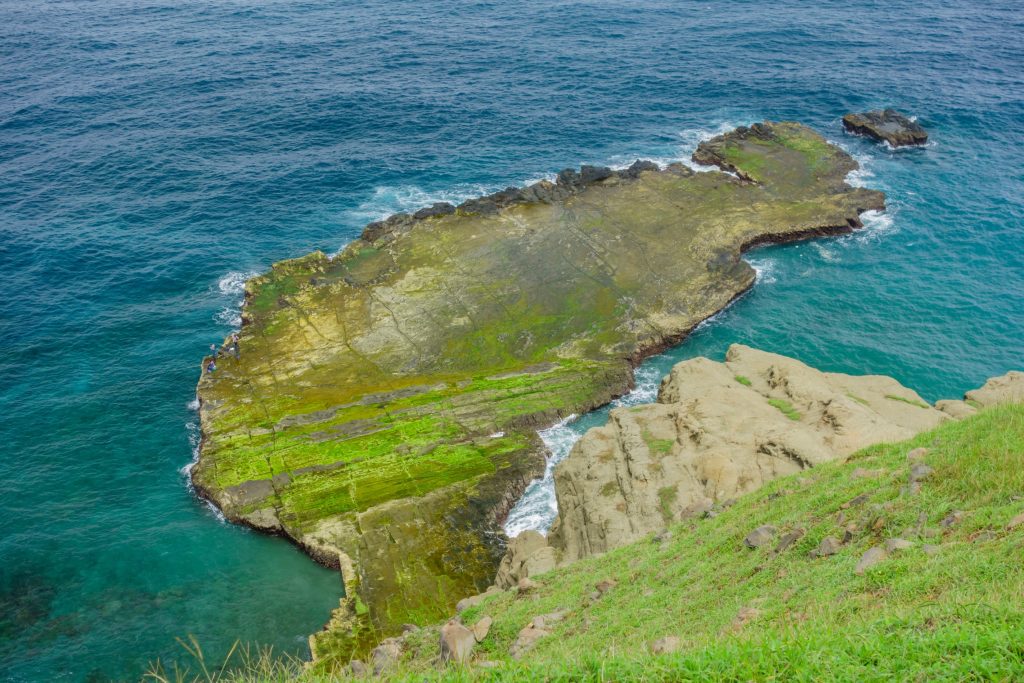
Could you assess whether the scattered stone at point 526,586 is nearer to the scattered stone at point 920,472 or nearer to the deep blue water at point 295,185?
the scattered stone at point 920,472

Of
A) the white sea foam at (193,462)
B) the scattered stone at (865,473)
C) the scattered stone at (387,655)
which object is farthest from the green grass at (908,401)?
the white sea foam at (193,462)

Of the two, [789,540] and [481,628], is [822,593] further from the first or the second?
[481,628]

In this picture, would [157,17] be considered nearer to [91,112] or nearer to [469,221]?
[91,112]

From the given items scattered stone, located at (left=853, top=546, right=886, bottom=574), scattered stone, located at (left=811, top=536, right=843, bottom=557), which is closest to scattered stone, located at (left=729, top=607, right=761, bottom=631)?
scattered stone, located at (left=853, top=546, right=886, bottom=574)

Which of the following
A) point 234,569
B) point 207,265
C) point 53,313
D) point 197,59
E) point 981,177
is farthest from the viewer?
point 197,59

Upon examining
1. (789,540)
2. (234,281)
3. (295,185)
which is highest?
(789,540)

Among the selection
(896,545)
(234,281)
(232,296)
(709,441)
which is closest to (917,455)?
(896,545)

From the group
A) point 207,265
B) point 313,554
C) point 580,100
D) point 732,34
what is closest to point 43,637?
point 313,554
